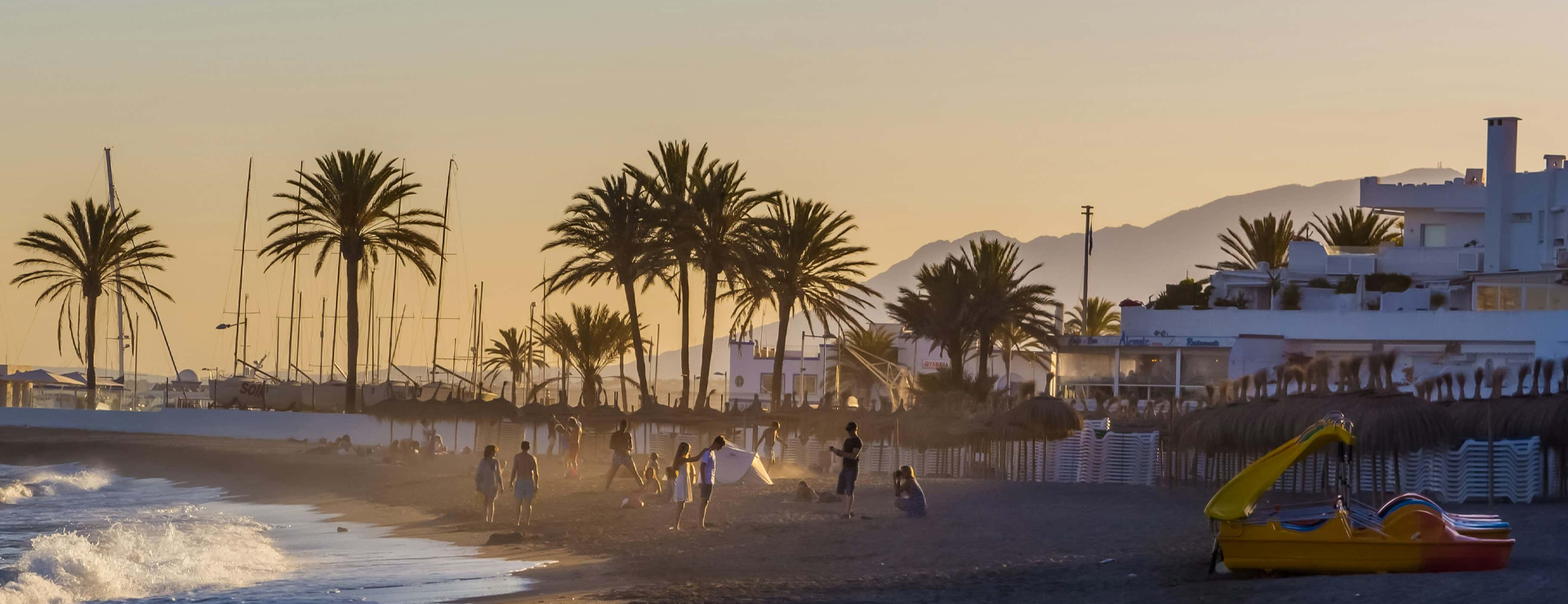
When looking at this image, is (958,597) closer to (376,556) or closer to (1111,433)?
(376,556)

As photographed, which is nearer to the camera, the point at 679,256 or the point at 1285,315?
the point at 679,256

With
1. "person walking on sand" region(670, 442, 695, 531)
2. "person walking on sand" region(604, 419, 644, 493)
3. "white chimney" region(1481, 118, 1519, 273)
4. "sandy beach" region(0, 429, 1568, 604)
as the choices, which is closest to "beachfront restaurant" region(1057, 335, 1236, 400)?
"white chimney" region(1481, 118, 1519, 273)

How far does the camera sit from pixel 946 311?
54.0 metres

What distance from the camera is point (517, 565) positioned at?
2133 centimetres

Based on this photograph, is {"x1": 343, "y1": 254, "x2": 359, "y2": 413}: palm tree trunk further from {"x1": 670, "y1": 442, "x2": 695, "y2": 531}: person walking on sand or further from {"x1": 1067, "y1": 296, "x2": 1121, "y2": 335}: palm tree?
{"x1": 1067, "y1": 296, "x2": 1121, "y2": 335}: palm tree

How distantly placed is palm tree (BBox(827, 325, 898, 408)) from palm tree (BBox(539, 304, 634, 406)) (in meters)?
10.6

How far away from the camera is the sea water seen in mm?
19172

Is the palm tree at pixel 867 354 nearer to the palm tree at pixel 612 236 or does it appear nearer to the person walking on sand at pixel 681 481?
the palm tree at pixel 612 236

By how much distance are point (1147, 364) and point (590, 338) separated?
25.8 m

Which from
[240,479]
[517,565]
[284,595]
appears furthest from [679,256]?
[284,595]

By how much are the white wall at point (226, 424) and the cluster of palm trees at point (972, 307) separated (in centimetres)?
1576

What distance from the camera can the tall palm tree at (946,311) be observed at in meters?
53.9

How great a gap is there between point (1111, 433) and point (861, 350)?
144ft

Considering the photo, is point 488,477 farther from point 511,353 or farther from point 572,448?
point 511,353
